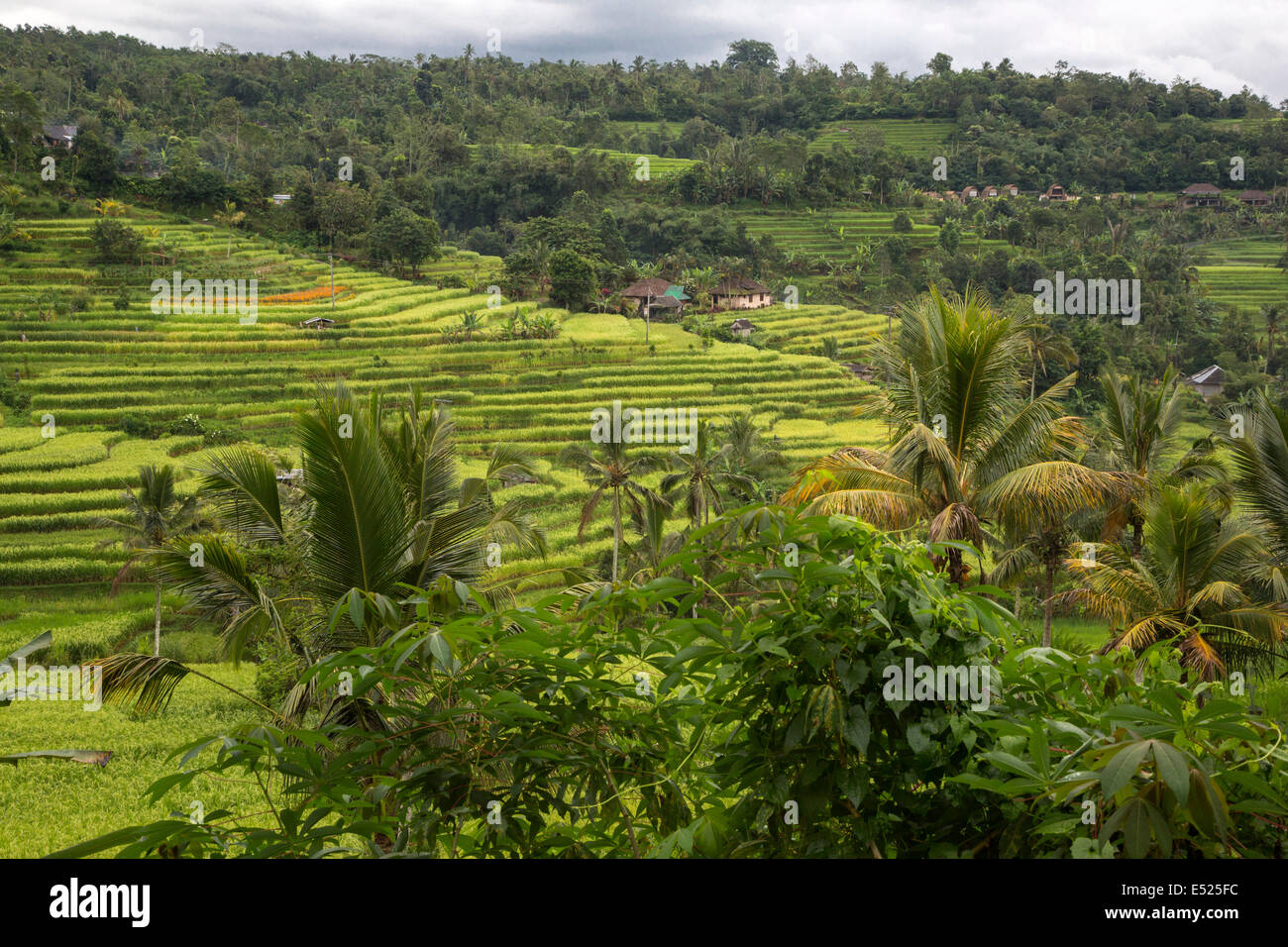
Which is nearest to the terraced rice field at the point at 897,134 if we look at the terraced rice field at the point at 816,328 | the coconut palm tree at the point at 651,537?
the terraced rice field at the point at 816,328

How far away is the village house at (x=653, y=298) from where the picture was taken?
90.5 feet

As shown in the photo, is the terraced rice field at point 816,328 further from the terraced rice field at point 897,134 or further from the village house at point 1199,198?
the village house at point 1199,198

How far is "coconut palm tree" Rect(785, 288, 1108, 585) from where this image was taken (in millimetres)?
4973

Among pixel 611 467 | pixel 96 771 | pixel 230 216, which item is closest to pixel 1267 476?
pixel 611 467

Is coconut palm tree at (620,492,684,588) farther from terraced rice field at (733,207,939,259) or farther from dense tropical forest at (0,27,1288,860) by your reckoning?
terraced rice field at (733,207,939,259)

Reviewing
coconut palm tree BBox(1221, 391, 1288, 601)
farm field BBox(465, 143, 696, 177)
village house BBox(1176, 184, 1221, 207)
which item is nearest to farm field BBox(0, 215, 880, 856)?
coconut palm tree BBox(1221, 391, 1288, 601)

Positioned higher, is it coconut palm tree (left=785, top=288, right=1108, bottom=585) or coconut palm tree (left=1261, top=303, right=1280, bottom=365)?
coconut palm tree (left=1261, top=303, right=1280, bottom=365)

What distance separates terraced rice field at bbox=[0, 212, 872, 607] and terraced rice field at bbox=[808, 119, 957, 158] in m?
22.2

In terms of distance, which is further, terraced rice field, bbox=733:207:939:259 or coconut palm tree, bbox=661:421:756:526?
terraced rice field, bbox=733:207:939:259

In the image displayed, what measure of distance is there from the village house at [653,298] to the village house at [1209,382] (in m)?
13.8

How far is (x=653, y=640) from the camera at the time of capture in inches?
34.2

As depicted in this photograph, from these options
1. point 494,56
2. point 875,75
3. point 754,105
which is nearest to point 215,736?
point 754,105

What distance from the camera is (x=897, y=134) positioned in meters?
45.6

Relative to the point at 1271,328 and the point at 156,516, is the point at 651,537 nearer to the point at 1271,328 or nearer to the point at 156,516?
the point at 156,516
